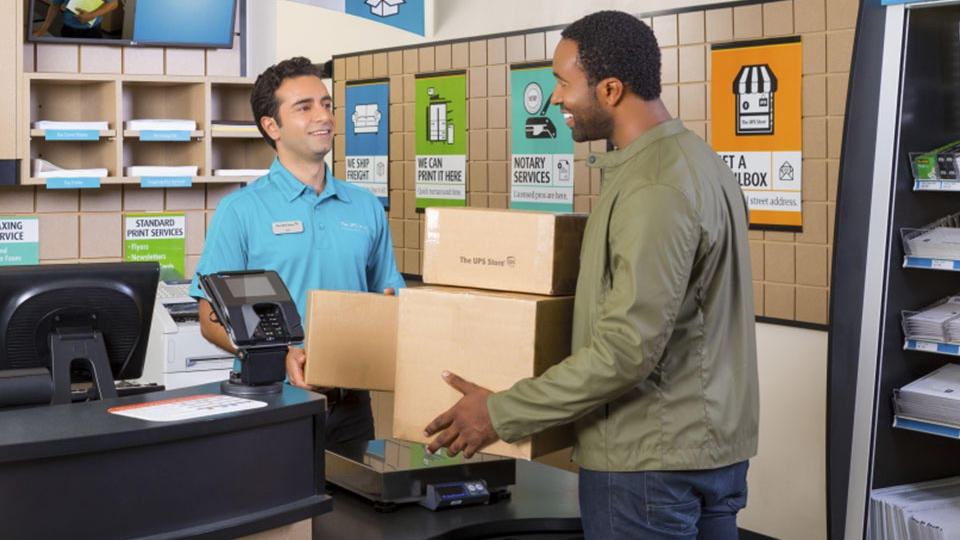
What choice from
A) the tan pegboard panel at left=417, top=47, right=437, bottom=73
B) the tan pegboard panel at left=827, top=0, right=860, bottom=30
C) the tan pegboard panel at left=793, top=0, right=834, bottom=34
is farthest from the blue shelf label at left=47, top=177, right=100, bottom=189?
the tan pegboard panel at left=827, top=0, right=860, bottom=30

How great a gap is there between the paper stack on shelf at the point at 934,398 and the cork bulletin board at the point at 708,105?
0.64m

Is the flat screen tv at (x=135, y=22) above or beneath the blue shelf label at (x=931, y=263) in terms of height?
above

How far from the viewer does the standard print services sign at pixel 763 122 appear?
3967 millimetres

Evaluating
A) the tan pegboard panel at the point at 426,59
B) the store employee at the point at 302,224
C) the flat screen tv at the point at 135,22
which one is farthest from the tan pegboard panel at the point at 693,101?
the flat screen tv at the point at 135,22

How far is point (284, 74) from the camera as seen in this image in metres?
2.93

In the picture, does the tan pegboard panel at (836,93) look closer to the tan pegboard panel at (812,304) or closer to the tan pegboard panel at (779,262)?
the tan pegboard panel at (779,262)

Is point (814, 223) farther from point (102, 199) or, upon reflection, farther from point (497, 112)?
point (102, 199)

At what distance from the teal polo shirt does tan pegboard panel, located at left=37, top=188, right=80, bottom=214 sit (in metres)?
2.32

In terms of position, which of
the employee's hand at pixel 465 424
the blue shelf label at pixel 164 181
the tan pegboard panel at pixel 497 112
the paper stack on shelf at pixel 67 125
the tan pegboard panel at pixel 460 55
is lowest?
the employee's hand at pixel 465 424

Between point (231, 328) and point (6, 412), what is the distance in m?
0.40

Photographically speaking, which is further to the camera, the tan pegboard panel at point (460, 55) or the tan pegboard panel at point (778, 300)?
the tan pegboard panel at point (460, 55)

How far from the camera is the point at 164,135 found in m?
4.74

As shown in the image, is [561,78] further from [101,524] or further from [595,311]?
[101,524]

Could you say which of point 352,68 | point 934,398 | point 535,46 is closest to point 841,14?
point 934,398
